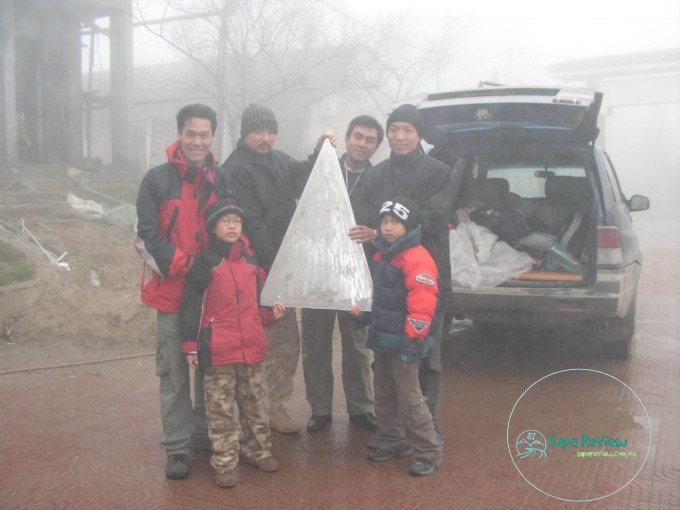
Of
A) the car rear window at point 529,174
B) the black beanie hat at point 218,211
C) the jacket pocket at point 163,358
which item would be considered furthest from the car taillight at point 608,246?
the jacket pocket at point 163,358

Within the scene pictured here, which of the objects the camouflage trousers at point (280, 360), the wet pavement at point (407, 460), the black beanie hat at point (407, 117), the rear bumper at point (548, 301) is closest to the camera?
the wet pavement at point (407, 460)

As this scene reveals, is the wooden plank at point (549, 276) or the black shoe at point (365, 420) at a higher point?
the wooden plank at point (549, 276)

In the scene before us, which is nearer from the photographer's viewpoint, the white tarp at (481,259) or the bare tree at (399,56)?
the white tarp at (481,259)

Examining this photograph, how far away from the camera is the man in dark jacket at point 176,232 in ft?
10.8

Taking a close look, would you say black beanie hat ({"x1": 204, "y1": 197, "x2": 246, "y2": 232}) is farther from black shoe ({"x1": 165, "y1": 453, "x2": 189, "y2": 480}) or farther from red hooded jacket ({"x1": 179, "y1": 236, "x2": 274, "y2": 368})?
black shoe ({"x1": 165, "y1": 453, "x2": 189, "y2": 480})

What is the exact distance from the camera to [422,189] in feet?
11.7

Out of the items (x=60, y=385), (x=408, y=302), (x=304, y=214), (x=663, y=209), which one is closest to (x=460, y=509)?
(x=408, y=302)

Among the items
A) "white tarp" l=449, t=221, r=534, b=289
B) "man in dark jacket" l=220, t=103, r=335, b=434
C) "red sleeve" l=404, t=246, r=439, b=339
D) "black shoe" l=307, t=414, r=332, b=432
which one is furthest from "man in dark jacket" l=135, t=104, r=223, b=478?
"white tarp" l=449, t=221, r=534, b=289

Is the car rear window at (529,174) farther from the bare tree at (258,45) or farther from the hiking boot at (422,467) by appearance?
the bare tree at (258,45)

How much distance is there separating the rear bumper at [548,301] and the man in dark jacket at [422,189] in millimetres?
1277

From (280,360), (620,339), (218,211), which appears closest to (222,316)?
(218,211)

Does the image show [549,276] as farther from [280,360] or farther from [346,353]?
[280,360]

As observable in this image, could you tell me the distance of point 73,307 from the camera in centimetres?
617

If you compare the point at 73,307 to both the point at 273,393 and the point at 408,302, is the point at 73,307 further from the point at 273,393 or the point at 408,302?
the point at 408,302
